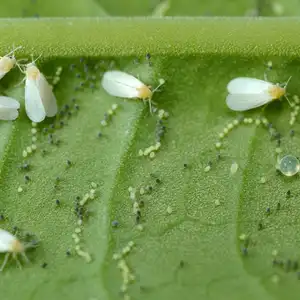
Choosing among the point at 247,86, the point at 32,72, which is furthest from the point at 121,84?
the point at 247,86

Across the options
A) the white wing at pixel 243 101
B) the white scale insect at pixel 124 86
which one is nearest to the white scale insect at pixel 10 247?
the white scale insect at pixel 124 86

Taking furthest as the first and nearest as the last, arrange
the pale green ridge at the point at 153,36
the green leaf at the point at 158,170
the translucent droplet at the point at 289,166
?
the pale green ridge at the point at 153,36, the translucent droplet at the point at 289,166, the green leaf at the point at 158,170

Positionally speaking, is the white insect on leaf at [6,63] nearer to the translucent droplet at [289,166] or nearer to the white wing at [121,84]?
the white wing at [121,84]

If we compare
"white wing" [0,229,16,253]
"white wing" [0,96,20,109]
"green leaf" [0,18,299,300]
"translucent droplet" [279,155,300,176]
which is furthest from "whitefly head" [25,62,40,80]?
"translucent droplet" [279,155,300,176]

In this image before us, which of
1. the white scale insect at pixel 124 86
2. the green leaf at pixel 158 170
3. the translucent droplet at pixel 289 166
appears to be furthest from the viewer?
the white scale insect at pixel 124 86

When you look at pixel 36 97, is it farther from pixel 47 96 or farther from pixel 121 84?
pixel 121 84

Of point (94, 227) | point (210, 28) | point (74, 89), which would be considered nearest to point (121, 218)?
point (94, 227)
